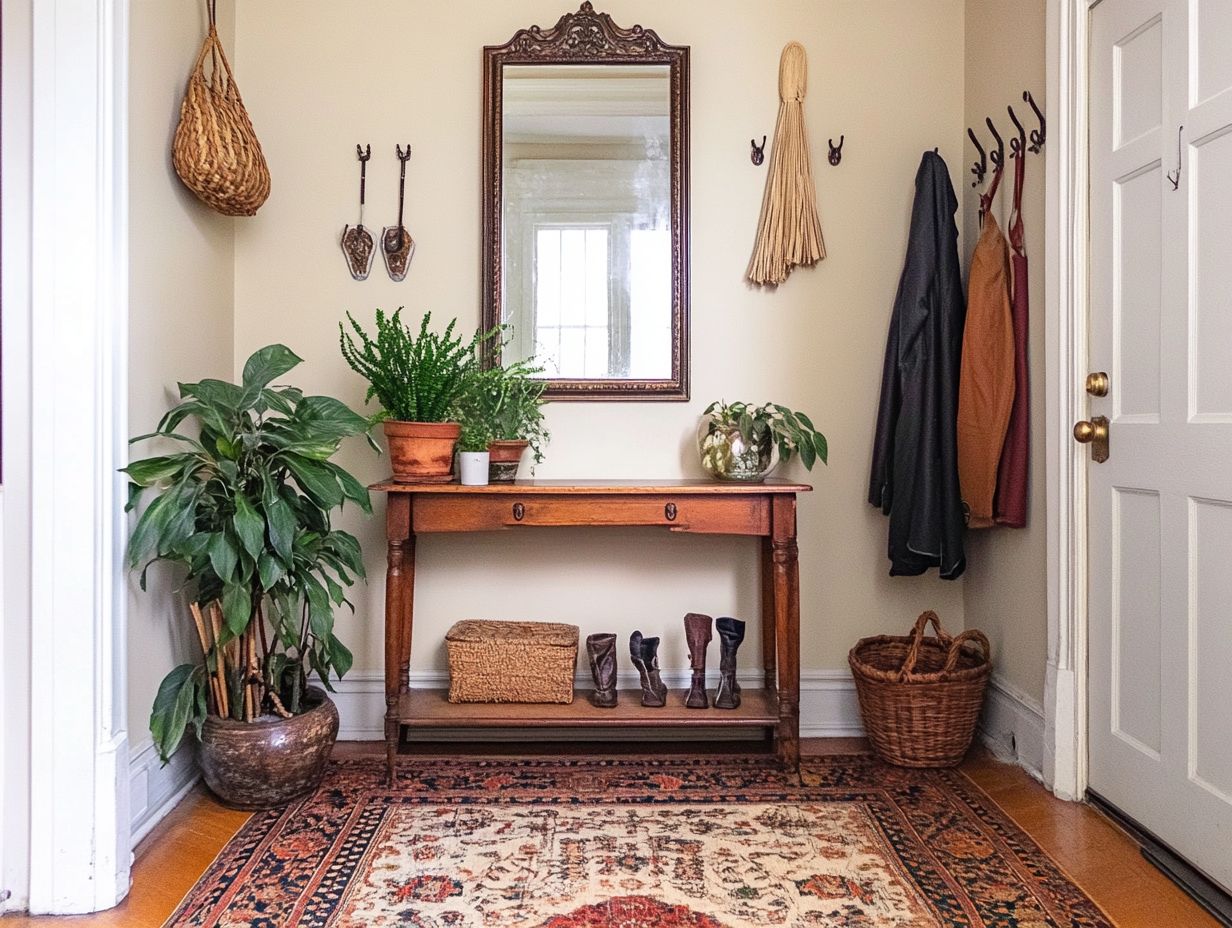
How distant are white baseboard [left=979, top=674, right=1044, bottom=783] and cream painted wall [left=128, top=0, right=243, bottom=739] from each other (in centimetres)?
233

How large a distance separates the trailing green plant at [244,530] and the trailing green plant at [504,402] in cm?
41

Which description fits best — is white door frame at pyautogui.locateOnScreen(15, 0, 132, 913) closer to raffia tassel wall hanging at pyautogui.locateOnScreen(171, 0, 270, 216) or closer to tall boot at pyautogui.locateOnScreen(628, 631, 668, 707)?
raffia tassel wall hanging at pyautogui.locateOnScreen(171, 0, 270, 216)

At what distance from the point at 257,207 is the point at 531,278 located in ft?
2.73

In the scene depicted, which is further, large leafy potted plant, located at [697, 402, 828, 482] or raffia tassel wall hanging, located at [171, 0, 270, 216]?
large leafy potted plant, located at [697, 402, 828, 482]

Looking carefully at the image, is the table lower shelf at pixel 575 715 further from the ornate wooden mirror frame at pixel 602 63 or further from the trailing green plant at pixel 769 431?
the ornate wooden mirror frame at pixel 602 63

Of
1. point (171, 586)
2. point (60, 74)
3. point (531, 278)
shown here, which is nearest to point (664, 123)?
point (531, 278)

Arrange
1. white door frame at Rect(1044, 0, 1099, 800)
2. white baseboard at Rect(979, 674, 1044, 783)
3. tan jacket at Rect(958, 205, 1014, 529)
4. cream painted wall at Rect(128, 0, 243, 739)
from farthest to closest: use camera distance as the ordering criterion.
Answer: tan jacket at Rect(958, 205, 1014, 529) < white baseboard at Rect(979, 674, 1044, 783) < white door frame at Rect(1044, 0, 1099, 800) < cream painted wall at Rect(128, 0, 243, 739)

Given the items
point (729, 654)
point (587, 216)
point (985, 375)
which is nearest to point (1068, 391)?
point (985, 375)

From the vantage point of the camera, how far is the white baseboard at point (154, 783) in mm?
2094

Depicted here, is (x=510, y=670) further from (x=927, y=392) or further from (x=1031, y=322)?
(x=1031, y=322)

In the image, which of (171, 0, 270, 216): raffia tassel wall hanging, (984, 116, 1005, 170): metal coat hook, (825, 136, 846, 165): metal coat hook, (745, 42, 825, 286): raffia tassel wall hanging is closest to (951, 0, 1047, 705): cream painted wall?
(984, 116, 1005, 170): metal coat hook

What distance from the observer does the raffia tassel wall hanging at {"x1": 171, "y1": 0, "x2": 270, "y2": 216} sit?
231 cm

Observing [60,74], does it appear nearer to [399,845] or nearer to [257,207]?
[257,207]

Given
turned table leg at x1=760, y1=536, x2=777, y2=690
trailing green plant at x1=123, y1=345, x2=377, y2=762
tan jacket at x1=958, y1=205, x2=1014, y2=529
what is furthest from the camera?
turned table leg at x1=760, y1=536, x2=777, y2=690
